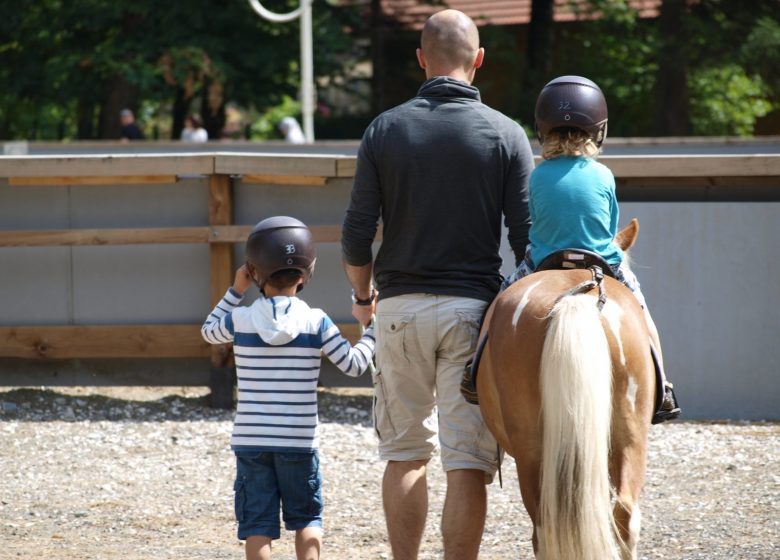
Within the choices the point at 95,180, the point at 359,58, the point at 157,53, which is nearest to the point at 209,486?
the point at 95,180

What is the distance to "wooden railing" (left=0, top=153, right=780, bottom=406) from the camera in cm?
779

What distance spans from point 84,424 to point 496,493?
9.88 ft

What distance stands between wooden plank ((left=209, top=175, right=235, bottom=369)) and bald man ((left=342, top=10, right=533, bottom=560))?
12.4 ft

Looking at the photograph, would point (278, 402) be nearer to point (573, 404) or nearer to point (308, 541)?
point (308, 541)

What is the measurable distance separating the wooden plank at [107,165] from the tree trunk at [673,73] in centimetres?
1529

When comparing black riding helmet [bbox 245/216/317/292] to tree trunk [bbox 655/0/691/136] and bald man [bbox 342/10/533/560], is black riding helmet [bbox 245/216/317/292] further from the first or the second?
tree trunk [bbox 655/0/691/136]

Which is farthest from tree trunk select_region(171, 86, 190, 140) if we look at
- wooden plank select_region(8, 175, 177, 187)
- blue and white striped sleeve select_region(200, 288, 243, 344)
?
blue and white striped sleeve select_region(200, 288, 243, 344)

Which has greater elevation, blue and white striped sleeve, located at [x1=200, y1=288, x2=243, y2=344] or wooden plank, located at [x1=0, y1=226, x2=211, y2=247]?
blue and white striped sleeve, located at [x1=200, y1=288, x2=243, y2=344]

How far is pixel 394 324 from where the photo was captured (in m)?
4.27

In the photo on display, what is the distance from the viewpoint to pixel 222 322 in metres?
4.15

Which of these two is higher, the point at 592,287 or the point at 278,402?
the point at 592,287

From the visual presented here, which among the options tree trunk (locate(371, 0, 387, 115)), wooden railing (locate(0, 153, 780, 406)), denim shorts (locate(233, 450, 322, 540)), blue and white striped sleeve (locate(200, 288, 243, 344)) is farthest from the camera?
tree trunk (locate(371, 0, 387, 115))

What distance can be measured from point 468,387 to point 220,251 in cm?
423

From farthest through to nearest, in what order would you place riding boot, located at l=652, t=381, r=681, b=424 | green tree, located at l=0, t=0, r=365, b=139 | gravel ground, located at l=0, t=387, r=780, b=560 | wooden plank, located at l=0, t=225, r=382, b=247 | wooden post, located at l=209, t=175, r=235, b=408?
green tree, located at l=0, t=0, r=365, b=139, wooden post, located at l=209, t=175, r=235, b=408, wooden plank, located at l=0, t=225, r=382, b=247, gravel ground, located at l=0, t=387, r=780, b=560, riding boot, located at l=652, t=381, r=681, b=424
